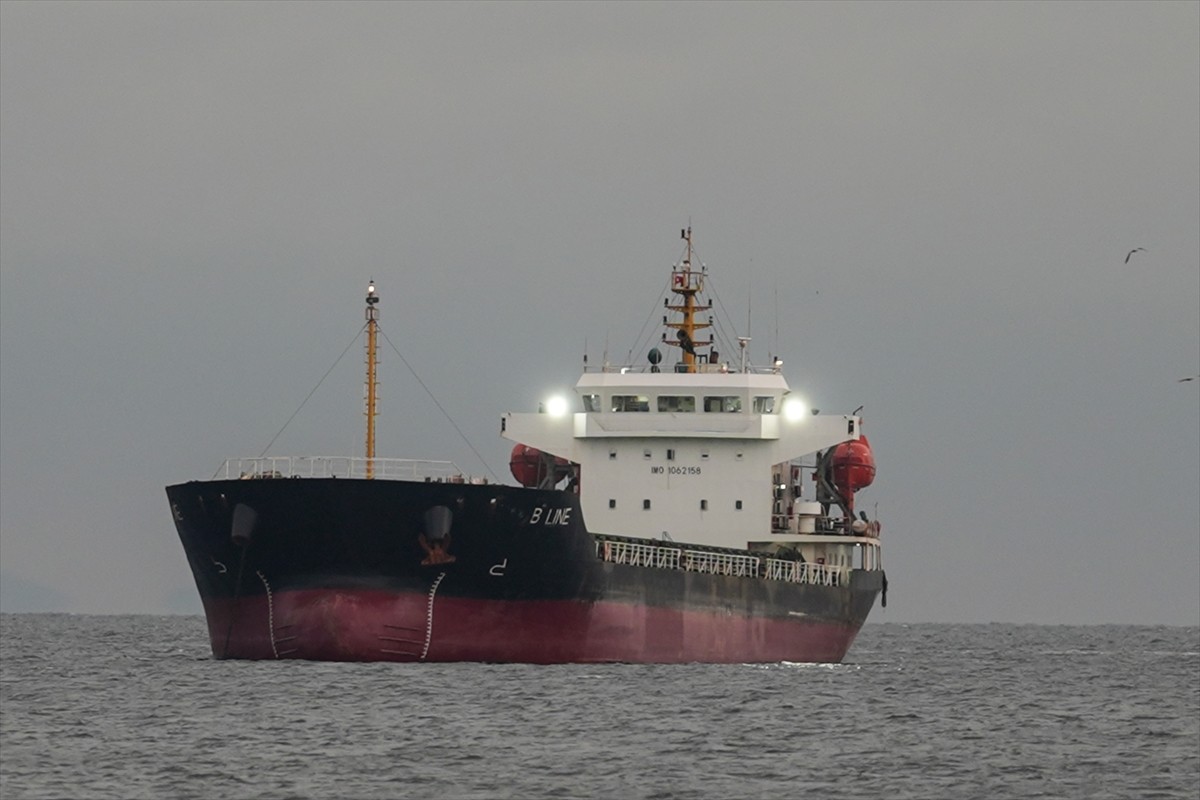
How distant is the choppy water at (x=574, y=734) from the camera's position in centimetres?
3072

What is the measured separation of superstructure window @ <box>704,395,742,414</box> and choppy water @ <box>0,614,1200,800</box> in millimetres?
7553

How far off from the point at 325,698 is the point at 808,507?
69.4ft

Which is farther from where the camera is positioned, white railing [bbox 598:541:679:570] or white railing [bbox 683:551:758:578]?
white railing [bbox 683:551:758:578]

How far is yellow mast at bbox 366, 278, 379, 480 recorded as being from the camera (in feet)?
153

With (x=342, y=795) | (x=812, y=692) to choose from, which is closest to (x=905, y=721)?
(x=812, y=692)

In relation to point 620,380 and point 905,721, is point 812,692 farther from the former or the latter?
point 620,380

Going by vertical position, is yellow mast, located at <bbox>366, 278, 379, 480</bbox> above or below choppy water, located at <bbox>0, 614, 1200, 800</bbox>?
above

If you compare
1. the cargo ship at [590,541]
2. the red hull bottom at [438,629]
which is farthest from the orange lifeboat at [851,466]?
the red hull bottom at [438,629]

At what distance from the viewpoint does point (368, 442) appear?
46.8 metres

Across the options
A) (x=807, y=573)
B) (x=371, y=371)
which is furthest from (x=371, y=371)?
(x=807, y=573)

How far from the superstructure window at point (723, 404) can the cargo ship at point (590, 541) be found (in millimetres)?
56

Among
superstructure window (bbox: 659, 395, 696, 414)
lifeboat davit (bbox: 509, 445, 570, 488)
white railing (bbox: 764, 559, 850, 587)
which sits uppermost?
superstructure window (bbox: 659, 395, 696, 414)

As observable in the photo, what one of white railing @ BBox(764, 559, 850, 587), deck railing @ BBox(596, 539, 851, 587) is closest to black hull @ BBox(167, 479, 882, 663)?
deck railing @ BBox(596, 539, 851, 587)

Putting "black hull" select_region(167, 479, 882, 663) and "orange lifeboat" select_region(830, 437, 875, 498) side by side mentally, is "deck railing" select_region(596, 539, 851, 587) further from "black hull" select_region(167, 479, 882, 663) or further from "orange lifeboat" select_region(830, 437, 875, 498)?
"orange lifeboat" select_region(830, 437, 875, 498)
